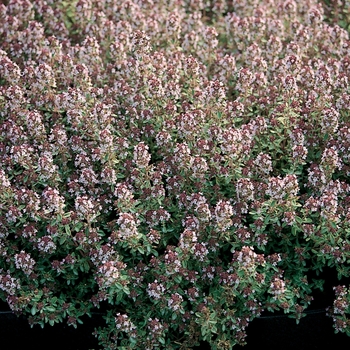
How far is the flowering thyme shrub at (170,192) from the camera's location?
3316 millimetres

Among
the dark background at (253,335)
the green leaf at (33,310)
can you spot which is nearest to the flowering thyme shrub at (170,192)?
the green leaf at (33,310)

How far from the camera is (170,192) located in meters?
3.53

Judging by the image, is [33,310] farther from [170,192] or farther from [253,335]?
[253,335]

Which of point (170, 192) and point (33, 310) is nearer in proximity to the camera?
point (33, 310)

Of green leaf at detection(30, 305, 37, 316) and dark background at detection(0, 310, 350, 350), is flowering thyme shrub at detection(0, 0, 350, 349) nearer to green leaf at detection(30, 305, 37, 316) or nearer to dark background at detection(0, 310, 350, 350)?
green leaf at detection(30, 305, 37, 316)

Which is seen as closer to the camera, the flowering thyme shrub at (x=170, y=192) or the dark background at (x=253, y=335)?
the flowering thyme shrub at (x=170, y=192)

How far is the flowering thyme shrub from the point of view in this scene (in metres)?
3.32

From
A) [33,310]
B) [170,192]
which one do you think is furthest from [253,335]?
[33,310]

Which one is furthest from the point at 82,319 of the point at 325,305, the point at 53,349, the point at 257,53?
the point at 257,53

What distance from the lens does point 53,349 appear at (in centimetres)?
365

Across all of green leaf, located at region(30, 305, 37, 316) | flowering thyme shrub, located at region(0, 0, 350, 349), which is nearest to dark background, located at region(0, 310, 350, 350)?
flowering thyme shrub, located at region(0, 0, 350, 349)

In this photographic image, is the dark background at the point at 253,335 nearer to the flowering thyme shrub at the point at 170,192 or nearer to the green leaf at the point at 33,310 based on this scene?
the flowering thyme shrub at the point at 170,192

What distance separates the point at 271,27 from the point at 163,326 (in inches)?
89.6

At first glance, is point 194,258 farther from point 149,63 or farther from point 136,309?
point 149,63
